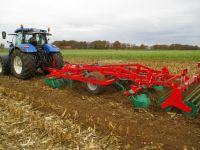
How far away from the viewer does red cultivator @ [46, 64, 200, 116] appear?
5297 millimetres

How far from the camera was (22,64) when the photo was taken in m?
8.77

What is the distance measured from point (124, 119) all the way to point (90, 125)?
730 mm

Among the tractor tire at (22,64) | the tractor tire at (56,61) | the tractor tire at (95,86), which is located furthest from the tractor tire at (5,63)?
the tractor tire at (95,86)

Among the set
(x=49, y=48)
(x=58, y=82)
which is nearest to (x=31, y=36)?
(x=49, y=48)

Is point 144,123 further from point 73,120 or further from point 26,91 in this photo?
point 26,91

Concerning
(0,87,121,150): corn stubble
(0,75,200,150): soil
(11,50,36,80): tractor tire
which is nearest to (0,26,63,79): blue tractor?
(11,50,36,80): tractor tire

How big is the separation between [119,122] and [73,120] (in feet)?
2.65

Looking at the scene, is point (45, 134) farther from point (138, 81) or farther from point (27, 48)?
point (27, 48)

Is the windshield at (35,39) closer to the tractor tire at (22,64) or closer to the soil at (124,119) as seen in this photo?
the tractor tire at (22,64)

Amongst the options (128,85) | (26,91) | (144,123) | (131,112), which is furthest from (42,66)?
(144,123)

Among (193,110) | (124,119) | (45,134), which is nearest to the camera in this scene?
(45,134)

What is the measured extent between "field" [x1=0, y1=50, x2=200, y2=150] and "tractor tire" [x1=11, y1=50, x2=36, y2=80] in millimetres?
2090

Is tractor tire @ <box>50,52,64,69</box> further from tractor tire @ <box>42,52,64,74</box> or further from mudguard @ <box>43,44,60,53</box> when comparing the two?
mudguard @ <box>43,44,60,53</box>

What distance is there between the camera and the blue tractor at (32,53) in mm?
9070
